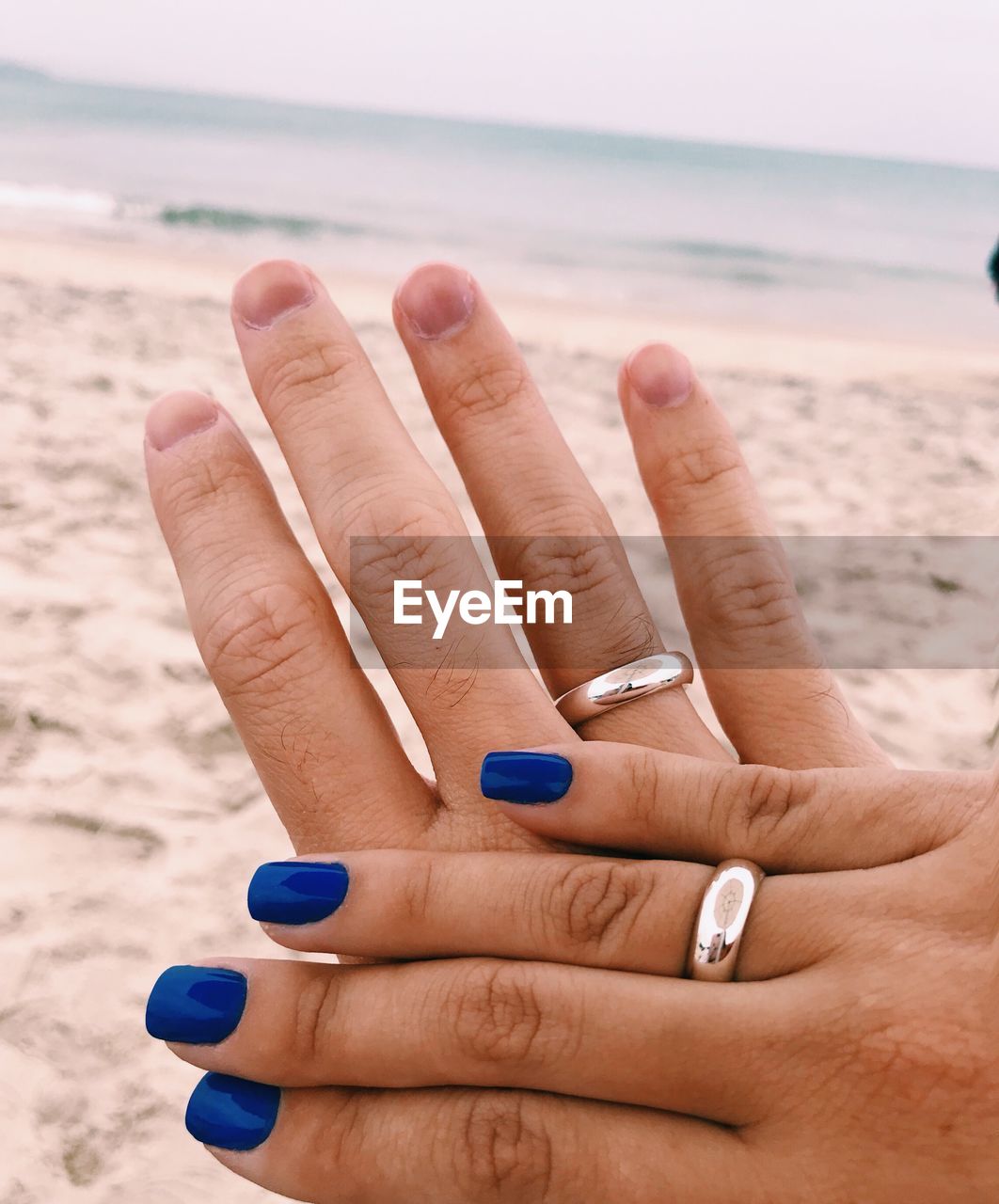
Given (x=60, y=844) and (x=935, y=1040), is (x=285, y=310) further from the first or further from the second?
(x=60, y=844)

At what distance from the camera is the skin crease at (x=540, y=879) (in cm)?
73

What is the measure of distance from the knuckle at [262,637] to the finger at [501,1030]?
30cm

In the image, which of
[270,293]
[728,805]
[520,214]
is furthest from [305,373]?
[520,214]

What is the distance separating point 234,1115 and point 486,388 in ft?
2.78

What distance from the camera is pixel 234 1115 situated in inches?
33.9

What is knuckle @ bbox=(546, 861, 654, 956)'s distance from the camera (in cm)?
85

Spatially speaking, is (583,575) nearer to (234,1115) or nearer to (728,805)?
(728,805)

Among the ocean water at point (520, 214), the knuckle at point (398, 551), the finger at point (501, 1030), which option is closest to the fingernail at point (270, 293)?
the knuckle at point (398, 551)

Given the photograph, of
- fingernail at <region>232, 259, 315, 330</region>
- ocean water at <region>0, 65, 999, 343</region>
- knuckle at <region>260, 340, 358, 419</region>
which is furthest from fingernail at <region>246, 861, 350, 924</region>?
ocean water at <region>0, 65, 999, 343</region>

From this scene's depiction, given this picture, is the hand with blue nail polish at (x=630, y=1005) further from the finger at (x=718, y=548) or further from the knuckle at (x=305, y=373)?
the knuckle at (x=305, y=373)

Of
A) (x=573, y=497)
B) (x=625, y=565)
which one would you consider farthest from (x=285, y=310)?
(x=625, y=565)

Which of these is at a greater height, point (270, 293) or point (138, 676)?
point (270, 293)

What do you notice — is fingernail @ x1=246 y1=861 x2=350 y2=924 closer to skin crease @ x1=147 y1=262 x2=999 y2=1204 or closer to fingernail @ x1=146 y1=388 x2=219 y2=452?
skin crease @ x1=147 y1=262 x2=999 y2=1204

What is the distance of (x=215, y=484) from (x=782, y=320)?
9.25 meters
